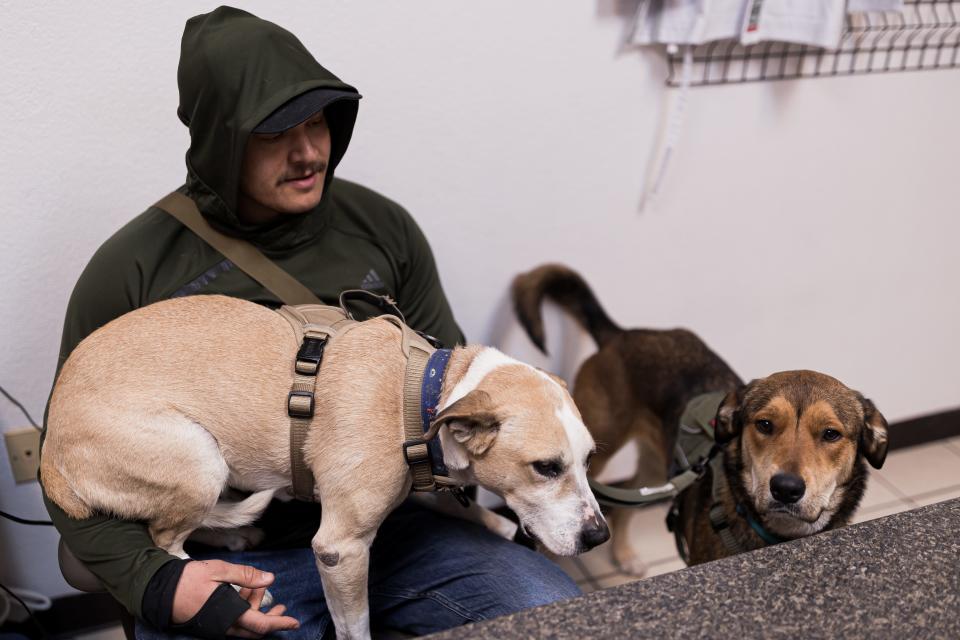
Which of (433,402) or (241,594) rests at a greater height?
(433,402)

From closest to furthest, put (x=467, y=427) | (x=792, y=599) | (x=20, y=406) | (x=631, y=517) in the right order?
(x=792, y=599), (x=467, y=427), (x=20, y=406), (x=631, y=517)

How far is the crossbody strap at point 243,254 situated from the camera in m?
1.45

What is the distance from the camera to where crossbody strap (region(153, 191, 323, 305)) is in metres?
1.45

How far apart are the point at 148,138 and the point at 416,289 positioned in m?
0.66

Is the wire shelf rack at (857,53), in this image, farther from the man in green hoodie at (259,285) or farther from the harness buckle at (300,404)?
the harness buckle at (300,404)

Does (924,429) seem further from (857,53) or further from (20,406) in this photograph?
(20,406)

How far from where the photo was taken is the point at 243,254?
4.80ft

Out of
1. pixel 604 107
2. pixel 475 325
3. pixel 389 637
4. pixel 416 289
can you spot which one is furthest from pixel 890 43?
pixel 389 637

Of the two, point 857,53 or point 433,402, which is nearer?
point 433,402

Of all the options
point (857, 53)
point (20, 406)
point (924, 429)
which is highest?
point (857, 53)

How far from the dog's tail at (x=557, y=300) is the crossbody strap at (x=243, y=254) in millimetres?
720

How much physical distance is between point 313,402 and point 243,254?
407 mm

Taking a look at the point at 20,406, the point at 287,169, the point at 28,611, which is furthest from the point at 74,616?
the point at 287,169

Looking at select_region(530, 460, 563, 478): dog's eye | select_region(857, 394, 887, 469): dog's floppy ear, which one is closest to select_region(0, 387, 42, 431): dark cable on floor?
select_region(530, 460, 563, 478): dog's eye
